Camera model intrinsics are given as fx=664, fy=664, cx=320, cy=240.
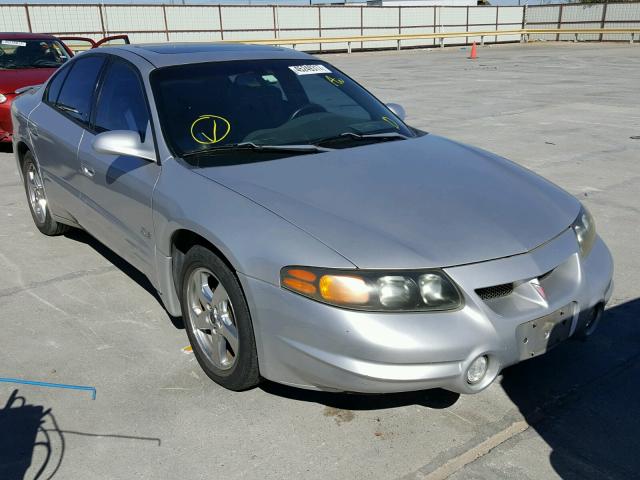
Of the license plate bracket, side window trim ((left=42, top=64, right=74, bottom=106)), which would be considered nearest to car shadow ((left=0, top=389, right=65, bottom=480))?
the license plate bracket

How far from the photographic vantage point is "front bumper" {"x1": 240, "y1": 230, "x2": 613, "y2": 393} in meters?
2.54

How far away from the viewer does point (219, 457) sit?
2762mm

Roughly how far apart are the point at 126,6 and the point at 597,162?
87.4 ft

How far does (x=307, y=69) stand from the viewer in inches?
170

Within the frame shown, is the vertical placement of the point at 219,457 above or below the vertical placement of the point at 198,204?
below

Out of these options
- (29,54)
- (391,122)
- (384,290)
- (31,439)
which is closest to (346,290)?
(384,290)

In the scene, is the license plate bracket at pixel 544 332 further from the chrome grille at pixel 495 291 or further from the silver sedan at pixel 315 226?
the chrome grille at pixel 495 291

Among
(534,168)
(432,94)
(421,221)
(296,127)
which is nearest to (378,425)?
(421,221)

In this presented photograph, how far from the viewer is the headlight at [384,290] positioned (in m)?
2.58

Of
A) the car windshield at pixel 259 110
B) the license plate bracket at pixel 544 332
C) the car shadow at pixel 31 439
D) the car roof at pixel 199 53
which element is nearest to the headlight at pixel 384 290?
the license plate bracket at pixel 544 332

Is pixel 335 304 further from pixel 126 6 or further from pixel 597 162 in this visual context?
pixel 126 6

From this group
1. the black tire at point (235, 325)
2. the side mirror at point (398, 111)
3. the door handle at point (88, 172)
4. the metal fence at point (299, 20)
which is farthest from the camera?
the metal fence at point (299, 20)

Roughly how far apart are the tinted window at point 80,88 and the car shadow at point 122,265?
110 centimetres

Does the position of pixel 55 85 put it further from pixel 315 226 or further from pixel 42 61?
pixel 42 61
